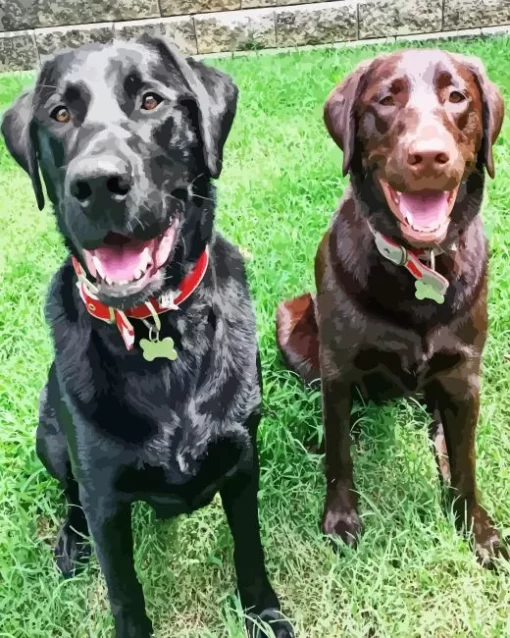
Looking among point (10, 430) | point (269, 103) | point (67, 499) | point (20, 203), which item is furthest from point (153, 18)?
point (67, 499)

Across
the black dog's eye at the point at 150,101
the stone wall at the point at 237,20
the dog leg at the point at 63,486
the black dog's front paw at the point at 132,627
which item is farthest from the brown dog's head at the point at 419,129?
the stone wall at the point at 237,20

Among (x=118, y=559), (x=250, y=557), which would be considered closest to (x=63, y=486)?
(x=118, y=559)

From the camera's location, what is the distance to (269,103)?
466 centimetres

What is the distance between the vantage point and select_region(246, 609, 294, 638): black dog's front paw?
5.87 ft

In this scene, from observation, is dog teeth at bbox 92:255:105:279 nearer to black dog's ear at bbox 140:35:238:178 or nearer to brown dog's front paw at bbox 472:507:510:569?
black dog's ear at bbox 140:35:238:178

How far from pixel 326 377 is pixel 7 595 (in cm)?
101

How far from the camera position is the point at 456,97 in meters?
1.68

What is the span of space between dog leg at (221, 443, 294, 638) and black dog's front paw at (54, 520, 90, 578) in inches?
17.9

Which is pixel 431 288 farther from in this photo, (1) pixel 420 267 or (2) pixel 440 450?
(2) pixel 440 450

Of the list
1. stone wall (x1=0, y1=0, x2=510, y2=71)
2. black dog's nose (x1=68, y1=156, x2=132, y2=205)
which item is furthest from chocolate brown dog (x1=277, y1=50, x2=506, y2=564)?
stone wall (x1=0, y1=0, x2=510, y2=71)

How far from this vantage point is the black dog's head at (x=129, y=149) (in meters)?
1.30

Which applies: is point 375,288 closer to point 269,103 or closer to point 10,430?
point 10,430

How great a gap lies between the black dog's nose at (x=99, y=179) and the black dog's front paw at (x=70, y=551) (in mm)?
1094

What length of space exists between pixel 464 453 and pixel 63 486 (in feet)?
3.57
